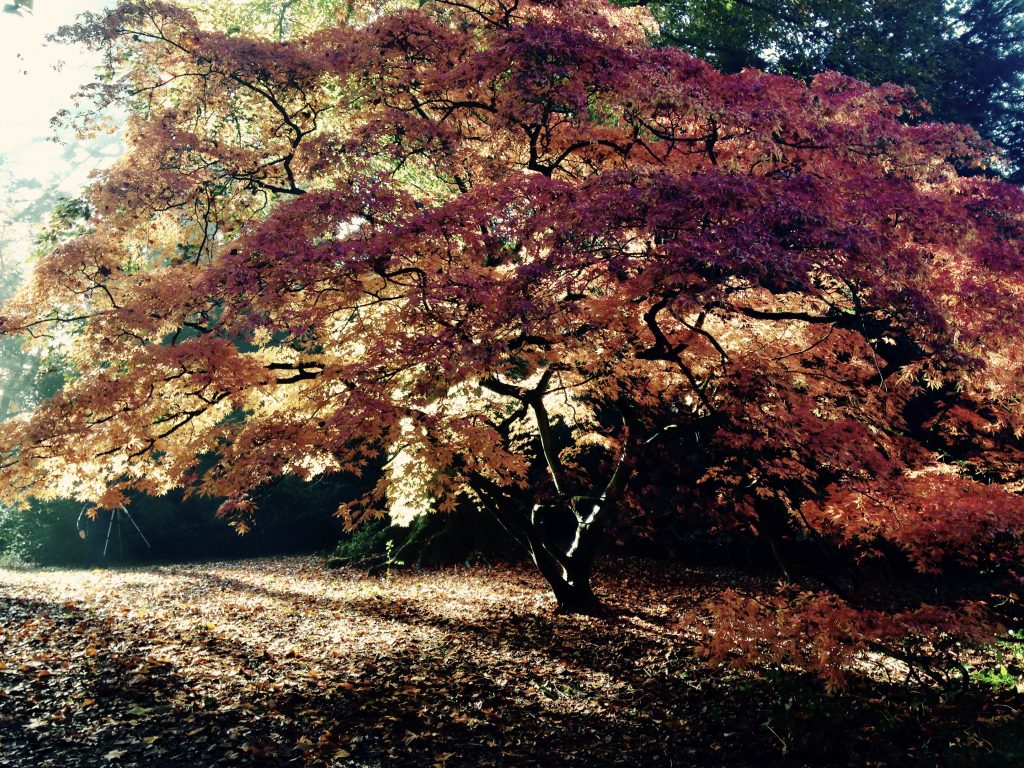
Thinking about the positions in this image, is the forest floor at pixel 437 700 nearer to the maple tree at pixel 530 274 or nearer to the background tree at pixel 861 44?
the maple tree at pixel 530 274

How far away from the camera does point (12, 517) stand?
617 inches

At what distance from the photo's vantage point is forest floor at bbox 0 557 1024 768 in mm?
3727

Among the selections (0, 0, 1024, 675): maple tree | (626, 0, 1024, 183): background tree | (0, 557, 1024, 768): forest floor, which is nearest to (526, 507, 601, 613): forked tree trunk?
(0, 0, 1024, 675): maple tree

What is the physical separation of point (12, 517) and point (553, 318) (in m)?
16.9

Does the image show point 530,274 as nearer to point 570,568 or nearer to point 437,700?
point 437,700

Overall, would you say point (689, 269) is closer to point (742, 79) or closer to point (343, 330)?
point (742, 79)

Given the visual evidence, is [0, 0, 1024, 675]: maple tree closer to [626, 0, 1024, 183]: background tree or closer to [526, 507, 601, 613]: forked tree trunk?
[526, 507, 601, 613]: forked tree trunk

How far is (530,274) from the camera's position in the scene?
402cm

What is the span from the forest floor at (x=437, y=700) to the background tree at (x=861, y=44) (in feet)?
26.4

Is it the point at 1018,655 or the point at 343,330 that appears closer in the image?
the point at 1018,655

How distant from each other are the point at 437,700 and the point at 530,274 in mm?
2951

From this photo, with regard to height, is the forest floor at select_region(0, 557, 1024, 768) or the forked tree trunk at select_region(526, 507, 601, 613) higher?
the forked tree trunk at select_region(526, 507, 601, 613)

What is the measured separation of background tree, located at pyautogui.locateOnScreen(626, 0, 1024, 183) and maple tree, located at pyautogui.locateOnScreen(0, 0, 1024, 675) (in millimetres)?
4043

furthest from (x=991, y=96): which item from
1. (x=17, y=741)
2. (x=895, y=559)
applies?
(x=17, y=741)
